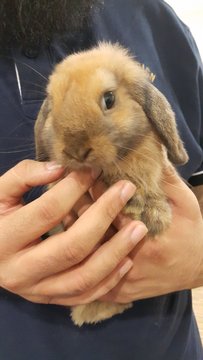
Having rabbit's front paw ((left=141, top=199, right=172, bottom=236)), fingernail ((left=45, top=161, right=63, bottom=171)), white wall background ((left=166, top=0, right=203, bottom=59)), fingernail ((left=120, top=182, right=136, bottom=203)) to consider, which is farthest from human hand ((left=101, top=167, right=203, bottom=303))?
white wall background ((left=166, top=0, right=203, bottom=59))

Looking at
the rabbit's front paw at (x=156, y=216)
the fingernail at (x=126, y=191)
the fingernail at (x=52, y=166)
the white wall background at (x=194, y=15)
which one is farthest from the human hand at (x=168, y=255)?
the white wall background at (x=194, y=15)

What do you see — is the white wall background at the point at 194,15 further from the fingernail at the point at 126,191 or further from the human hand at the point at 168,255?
the fingernail at the point at 126,191

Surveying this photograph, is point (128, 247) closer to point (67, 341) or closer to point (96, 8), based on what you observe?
point (67, 341)

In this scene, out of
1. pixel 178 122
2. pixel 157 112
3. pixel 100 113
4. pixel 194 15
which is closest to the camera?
pixel 100 113

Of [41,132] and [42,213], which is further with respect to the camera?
[41,132]

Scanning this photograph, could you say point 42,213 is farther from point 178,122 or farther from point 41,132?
point 178,122

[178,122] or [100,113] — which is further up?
[100,113]

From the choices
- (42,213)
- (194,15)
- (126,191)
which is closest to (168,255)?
(126,191)
